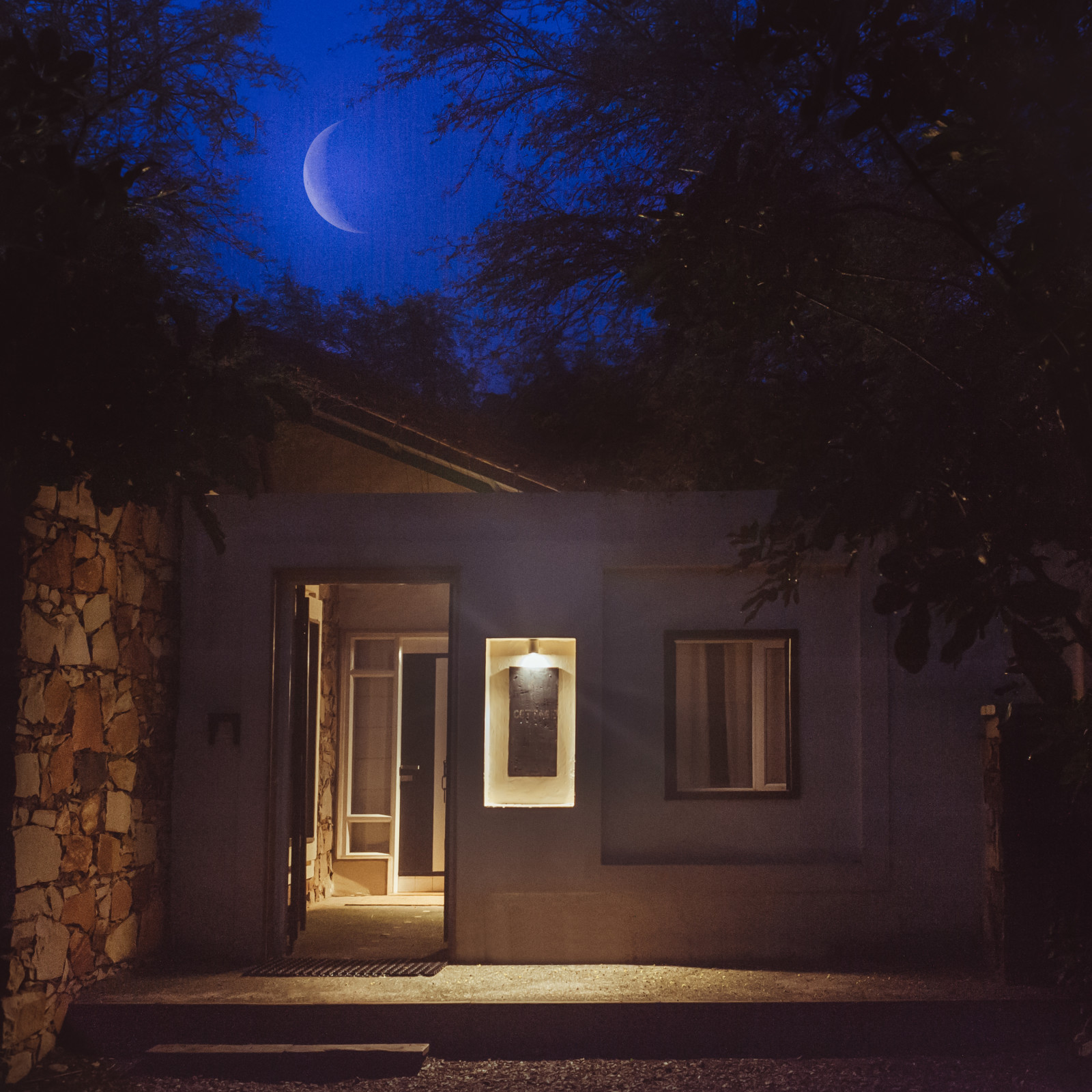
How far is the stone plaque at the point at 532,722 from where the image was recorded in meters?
8.01

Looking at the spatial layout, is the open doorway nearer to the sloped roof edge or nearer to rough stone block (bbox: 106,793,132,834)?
the sloped roof edge

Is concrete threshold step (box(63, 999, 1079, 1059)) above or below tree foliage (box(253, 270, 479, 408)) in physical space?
below

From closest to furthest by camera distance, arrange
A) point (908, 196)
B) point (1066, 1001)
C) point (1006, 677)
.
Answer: point (1066, 1001), point (1006, 677), point (908, 196)

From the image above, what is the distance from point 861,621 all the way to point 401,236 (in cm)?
5019

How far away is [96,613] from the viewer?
6547 millimetres

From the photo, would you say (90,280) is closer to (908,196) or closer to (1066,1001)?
(1066,1001)

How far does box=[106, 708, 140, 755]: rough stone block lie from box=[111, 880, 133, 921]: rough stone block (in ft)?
2.44

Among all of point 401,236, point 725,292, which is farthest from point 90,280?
point 401,236

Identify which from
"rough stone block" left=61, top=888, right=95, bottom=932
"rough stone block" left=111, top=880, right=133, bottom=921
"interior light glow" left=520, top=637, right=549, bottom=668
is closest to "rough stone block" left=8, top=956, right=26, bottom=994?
"rough stone block" left=61, top=888, right=95, bottom=932

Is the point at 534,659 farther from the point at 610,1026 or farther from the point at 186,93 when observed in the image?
the point at 186,93

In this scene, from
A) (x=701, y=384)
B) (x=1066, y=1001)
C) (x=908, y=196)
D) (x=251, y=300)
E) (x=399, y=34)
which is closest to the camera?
(x=1066, y=1001)

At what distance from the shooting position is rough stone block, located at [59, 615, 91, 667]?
6195mm

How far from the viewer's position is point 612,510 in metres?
7.69

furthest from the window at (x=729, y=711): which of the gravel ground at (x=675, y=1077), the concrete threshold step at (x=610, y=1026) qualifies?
the gravel ground at (x=675, y=1077)
